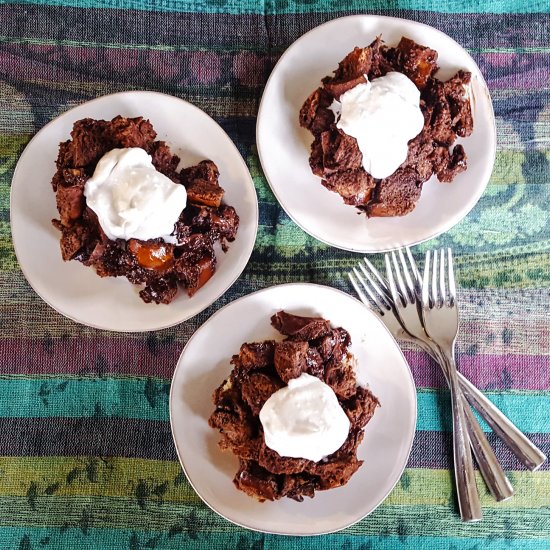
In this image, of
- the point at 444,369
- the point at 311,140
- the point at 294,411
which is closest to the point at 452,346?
the point at 444,369

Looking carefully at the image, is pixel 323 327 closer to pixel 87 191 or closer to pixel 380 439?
pixel 380 439

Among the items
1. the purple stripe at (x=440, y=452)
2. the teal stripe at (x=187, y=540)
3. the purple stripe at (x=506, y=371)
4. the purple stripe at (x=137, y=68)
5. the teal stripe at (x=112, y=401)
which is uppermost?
the purple stripe at (x=137, y=68)

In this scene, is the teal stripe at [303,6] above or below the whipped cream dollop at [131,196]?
above

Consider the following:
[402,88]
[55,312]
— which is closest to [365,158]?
[402,88]

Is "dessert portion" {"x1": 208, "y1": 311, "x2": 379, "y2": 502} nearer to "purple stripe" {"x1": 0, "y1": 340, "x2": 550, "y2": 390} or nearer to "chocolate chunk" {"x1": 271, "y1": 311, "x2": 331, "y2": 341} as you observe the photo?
"chocolate chunk" {"x1": 271, "y1": 311, "x2": 331, "y2": 341}

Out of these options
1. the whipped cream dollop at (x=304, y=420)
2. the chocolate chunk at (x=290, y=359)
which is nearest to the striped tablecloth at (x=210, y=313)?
the chocolate chunk at (x=290, y=359)

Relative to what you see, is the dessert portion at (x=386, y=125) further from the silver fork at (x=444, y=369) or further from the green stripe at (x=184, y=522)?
the green stripe at (x=184, y=522)

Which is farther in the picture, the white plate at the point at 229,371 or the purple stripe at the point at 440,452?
the purple stripe at the point at 440,452

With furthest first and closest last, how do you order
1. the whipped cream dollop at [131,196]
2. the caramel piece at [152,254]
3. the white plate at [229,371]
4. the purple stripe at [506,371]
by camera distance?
the purple stripe at [506,371], the white plate at [229,371], the caramel piece at [152,254], the whipped cream dollop at [131,196]
